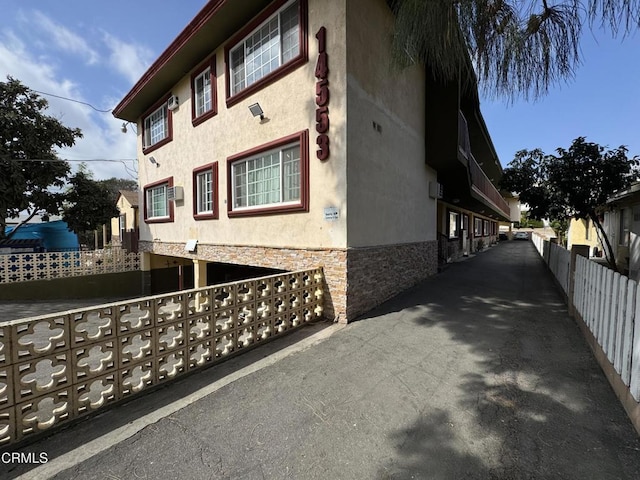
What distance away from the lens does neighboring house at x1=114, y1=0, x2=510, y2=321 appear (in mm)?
5871

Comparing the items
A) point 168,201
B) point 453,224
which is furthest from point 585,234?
point 168,201

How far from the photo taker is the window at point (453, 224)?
15930mm

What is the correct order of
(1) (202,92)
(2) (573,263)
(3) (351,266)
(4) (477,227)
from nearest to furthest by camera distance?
(2) (573,263), (3) (351,266), (1) (202,92), (4) (477,227)

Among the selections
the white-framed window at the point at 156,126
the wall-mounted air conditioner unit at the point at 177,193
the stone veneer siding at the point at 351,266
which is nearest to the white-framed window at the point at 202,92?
the white-framed window at the point at 156,126

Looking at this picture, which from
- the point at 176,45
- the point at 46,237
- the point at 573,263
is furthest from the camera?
the point at 46,237

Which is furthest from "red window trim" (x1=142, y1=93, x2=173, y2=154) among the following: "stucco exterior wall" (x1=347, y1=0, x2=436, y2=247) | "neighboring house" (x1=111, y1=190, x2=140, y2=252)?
"stucco exterior wall" (x1=347, y1=0, x2=436, y2=247)

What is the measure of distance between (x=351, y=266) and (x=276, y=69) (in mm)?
4880

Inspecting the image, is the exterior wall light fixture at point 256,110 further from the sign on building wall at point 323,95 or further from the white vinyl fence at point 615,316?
the white vinyl fence at point 615,316

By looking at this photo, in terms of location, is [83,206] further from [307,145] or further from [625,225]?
[625,225]

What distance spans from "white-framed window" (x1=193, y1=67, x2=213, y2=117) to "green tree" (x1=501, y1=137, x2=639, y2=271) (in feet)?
32.6

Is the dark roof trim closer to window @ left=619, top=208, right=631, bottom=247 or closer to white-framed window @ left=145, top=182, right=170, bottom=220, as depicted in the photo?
white-framed window @ left=145, top=182, right=170, bottom=220

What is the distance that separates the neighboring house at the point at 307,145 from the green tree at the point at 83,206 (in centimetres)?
478

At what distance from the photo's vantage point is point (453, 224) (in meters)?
16.7

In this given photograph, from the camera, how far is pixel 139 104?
1269cm
